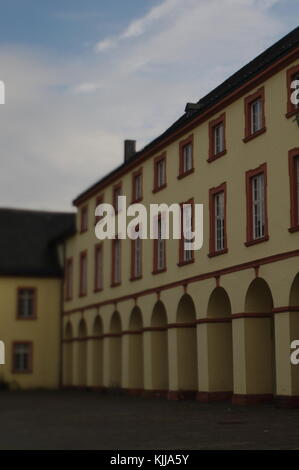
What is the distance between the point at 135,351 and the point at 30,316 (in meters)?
14.3

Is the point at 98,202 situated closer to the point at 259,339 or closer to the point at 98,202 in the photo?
the point at 98,202

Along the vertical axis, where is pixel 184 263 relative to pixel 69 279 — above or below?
below

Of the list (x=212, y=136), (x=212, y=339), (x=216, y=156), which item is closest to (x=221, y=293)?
(x=212, y=339)

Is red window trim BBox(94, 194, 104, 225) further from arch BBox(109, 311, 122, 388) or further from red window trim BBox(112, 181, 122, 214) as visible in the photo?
arch BBox(109, 311, 122, 388)

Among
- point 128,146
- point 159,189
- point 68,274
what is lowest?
point 68,274

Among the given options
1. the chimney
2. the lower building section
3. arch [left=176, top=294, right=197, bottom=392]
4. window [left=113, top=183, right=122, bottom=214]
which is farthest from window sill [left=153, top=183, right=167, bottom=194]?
the chimney

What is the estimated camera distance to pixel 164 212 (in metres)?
36.1

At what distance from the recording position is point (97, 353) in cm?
4566

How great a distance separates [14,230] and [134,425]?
1457 inches

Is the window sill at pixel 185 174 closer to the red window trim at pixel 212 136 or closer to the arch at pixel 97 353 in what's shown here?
the red window trim at pixel 212 136

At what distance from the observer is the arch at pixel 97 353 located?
4525cm

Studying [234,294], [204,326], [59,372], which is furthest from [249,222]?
[59,372]

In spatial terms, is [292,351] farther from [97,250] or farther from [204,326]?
[97,250]

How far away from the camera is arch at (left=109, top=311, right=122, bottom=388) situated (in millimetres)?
42469
